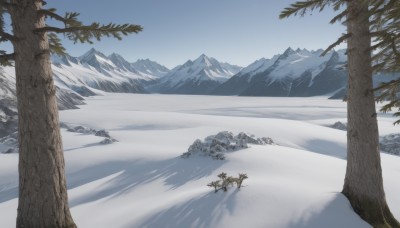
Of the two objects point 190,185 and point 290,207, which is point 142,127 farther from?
point 290,207

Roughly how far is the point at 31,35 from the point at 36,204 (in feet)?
8.13

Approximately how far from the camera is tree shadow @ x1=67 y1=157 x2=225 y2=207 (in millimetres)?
11359

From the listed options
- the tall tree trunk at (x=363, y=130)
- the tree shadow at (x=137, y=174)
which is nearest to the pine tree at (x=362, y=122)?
the tall tree trunk at (x=363, y=130)

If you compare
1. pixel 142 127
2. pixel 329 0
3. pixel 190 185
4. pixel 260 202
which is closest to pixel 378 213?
pixel 260 202

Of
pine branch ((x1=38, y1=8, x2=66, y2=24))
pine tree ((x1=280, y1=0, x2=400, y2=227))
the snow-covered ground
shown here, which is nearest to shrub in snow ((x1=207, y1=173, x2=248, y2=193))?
the snow-covered ground

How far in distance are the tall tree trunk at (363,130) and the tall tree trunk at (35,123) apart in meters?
5.86

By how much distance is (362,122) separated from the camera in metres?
7.19

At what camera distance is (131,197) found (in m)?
10.3

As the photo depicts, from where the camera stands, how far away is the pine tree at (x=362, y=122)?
711cm

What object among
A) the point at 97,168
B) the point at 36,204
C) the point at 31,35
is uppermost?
the point at 31,35

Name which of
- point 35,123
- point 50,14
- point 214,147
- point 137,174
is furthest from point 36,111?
point 214,147

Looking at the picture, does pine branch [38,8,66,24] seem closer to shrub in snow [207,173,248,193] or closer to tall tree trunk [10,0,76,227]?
tall tree trunk [10,0,76,227]

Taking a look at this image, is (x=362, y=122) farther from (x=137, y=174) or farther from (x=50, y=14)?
(x=137, y=174)

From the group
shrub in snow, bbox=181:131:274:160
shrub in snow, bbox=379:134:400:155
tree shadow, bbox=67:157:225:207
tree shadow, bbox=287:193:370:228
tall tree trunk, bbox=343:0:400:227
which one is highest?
tall tree trunk, bbox=343:0:400:227
